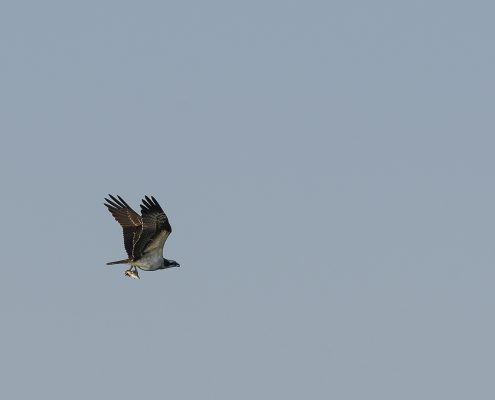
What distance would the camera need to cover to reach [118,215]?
517 feet

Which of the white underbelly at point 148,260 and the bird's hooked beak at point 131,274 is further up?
the white underbelly at point 148,260

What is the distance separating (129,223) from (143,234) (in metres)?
1.44

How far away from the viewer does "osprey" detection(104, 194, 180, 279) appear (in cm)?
15462

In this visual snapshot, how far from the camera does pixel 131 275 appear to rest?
157m

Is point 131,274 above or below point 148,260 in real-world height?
below

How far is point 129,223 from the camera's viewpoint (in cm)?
15688

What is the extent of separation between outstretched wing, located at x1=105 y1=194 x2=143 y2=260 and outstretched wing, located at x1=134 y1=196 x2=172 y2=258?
24 centimetres

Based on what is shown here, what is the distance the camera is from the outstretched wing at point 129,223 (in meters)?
156

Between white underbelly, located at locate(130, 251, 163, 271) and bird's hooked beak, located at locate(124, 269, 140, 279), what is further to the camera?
white underbelly, located at locate(130, 251, 163, 271)

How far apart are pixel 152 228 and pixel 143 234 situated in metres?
0.74

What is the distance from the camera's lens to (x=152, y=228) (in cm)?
15525

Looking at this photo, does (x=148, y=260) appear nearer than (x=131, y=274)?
No

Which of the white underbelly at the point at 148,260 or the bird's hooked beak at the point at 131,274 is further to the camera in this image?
the white underbelly at the point at 148,260

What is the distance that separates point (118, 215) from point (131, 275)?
3.13 meters
